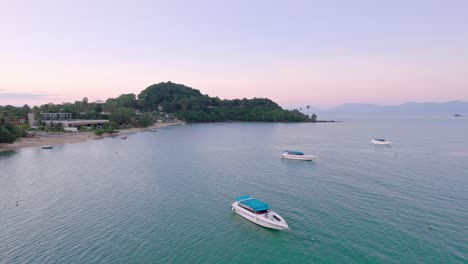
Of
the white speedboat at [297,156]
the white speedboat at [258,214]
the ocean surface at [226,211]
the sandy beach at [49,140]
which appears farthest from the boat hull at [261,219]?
the sandy beach at [49,140]

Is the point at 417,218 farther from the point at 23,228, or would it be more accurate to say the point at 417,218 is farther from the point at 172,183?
the point at 23,228

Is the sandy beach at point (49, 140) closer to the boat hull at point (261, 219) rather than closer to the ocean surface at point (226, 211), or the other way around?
the ocean surface at point (226, 211)

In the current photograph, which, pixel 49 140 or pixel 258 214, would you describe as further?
pixel 49 140

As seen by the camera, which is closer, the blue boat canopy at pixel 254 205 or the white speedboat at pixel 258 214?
the white speedboat at pixel 258 214

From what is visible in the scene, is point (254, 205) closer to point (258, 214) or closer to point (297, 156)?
point (258, 214)

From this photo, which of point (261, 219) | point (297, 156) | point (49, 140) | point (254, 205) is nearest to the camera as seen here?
point (261, 219)

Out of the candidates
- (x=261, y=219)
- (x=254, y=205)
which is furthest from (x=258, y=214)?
(x=254, y=205)
